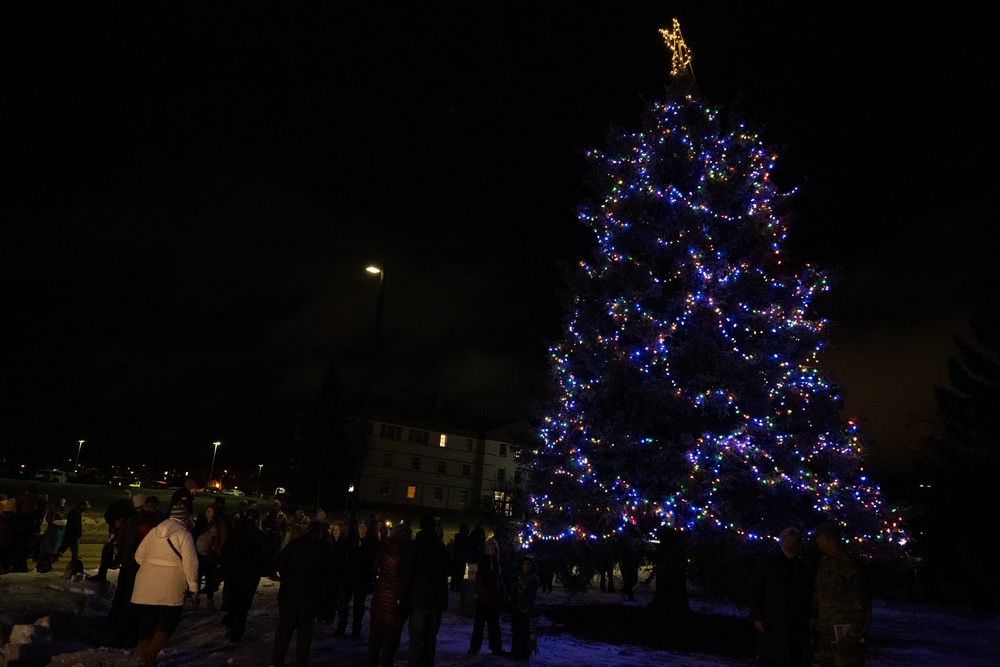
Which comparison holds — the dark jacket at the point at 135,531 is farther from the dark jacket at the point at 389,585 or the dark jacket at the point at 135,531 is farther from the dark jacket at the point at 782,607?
the dark jacket at the point at 782,607

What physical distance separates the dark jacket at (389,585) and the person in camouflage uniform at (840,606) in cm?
452

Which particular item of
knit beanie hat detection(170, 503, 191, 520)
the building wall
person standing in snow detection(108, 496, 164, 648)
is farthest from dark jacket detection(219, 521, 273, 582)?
the building wall

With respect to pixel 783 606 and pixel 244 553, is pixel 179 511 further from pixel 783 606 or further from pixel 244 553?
pixel 783 606

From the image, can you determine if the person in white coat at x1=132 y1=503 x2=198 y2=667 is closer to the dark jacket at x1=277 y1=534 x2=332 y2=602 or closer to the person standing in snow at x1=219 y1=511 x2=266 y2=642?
the dark jacket at x1=277 y1=534 x2=332 y2=602

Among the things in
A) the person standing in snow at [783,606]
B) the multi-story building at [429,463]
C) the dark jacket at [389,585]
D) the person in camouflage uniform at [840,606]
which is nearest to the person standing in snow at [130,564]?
the dark jacket at [389,585]

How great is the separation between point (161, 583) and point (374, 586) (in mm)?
2473

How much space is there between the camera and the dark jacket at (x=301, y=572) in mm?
8742

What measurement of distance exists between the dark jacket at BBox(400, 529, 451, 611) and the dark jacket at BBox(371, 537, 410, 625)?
0.08m

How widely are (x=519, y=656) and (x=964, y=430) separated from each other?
27.7 m

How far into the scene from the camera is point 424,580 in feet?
28.6

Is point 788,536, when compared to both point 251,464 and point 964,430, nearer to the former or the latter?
point 964,430

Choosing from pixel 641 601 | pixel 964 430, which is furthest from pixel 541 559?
pixel 964 430

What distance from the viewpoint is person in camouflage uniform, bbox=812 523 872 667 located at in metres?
6.79

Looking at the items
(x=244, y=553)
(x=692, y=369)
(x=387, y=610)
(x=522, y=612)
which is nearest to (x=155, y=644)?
(x=387, y=610)
